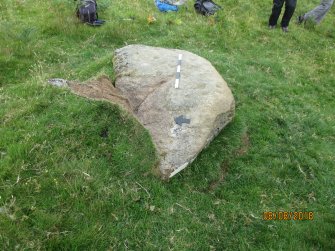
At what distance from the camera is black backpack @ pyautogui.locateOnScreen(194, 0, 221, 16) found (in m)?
11.6

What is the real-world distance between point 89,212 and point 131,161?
3.63 ft

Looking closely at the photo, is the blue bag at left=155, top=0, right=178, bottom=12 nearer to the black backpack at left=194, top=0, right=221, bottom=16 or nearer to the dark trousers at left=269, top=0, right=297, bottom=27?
the black backpack at left=194, top=0, right=221, bottom=16

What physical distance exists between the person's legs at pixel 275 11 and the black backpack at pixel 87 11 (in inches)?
218

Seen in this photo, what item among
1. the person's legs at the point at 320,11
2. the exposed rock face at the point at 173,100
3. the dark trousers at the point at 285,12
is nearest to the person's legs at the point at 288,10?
the dark trousers at the point at 285,12

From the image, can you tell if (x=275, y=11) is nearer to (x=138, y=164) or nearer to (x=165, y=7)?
(x=165, y=7)

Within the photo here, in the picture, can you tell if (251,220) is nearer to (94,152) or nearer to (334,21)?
(94,152)

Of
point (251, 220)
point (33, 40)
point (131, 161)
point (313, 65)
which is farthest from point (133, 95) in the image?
point (313, 65)

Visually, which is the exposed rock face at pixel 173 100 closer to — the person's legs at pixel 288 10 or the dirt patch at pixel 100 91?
the dirt patch at pixel 100 91

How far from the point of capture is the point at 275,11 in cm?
1144
